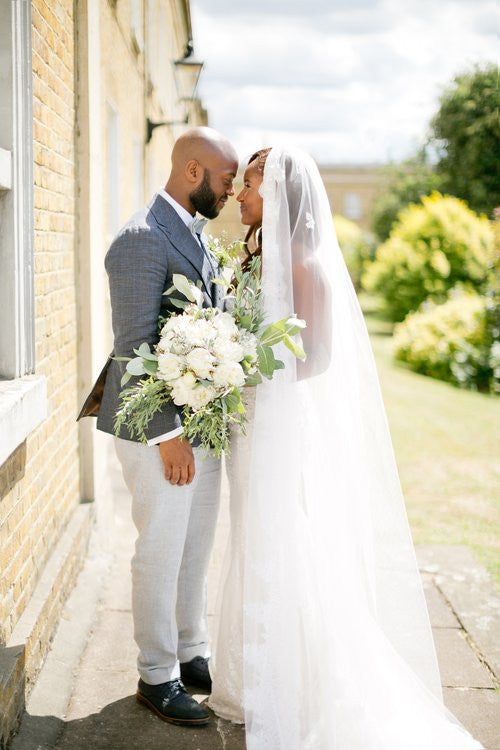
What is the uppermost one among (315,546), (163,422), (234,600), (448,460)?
(163,422)

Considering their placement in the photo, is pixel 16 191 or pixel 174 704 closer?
pixel 16 191

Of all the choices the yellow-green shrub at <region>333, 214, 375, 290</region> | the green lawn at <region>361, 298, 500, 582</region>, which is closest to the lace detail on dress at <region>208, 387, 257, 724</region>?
the green lawn at <region>361, 298, 500, 582</region>

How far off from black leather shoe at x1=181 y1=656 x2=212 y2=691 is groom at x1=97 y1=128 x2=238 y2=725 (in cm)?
14

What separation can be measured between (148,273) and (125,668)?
1.92 m

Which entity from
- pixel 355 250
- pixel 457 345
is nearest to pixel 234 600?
pixel 457 345

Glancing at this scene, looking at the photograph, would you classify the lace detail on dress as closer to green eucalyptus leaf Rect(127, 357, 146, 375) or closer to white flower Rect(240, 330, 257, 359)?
white flower Rect(240, 330, 257, 359)

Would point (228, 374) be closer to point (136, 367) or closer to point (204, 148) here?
point (136, 367)

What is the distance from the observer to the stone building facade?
3037mm

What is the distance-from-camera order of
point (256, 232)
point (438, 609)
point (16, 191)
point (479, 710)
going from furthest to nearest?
point (438, 609)
point (479, 710)
point (256, 232)
point (16, 191)

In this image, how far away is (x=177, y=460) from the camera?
3109mm

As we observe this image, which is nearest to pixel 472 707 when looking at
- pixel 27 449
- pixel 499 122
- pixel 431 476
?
pixel 27 449

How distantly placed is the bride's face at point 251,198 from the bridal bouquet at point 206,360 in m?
0.25

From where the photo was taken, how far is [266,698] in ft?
9.88

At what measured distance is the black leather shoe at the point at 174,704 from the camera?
326 cm
